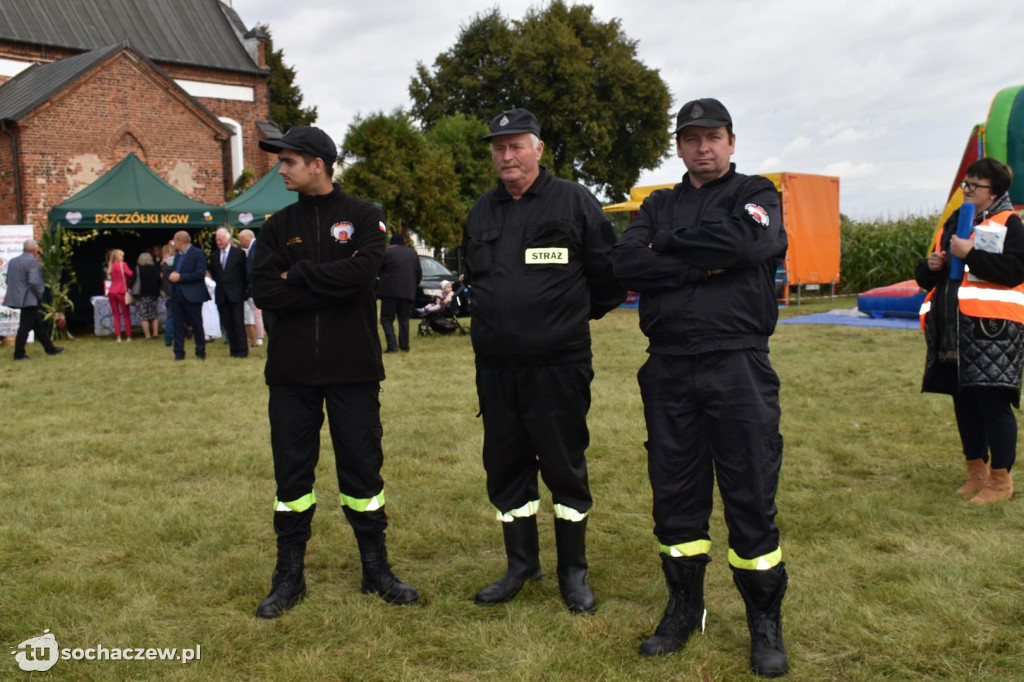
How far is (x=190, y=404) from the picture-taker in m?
9.17

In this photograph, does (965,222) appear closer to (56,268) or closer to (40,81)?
(56,268)

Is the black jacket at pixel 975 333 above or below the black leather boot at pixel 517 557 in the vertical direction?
above

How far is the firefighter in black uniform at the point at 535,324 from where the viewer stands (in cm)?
367

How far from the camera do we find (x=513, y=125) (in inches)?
146

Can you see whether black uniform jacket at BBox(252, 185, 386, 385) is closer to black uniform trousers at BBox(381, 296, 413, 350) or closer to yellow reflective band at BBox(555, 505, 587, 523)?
yellow reflective band at BBox(555, 505, 587, 523)

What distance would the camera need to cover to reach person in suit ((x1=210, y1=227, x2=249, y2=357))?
1261 centimetres

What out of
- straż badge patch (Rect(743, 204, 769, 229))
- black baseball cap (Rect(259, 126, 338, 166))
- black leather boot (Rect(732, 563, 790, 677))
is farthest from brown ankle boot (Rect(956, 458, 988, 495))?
black baseball cap (Rect(259, 126, 338, 166))

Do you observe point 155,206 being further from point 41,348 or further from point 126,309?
point 41,348

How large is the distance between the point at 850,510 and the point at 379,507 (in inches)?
109

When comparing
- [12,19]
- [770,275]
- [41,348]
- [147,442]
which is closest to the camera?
[770,275]

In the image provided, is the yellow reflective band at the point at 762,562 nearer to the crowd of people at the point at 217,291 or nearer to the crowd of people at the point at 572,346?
the crowd of people at the point at 572,346

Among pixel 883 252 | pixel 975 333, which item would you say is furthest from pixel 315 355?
pixel 883 252

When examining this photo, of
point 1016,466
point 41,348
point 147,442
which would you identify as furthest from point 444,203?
point 1016,466

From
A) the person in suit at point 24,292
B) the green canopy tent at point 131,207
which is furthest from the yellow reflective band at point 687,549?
the green canopy tent at point 131,207
